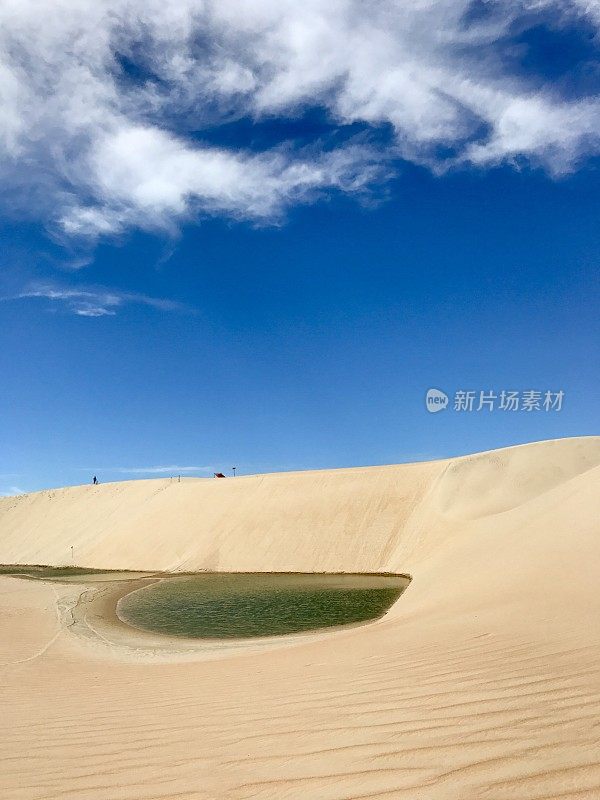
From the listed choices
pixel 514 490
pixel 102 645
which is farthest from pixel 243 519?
pixel 102 645

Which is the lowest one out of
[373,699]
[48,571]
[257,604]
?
[373,699]

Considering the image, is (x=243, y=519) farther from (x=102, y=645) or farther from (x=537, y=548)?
(x=537, y=548)

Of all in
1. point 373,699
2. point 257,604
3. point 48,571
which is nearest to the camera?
point 373,699

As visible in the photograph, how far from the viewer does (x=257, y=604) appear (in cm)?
1870

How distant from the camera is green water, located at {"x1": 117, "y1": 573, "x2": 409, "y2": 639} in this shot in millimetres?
14906

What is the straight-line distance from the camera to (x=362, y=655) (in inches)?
251

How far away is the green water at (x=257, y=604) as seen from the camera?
1491 centimetres

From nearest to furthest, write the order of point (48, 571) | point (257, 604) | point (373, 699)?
point (373, 699)
point (257, 604)
point (48, 571)

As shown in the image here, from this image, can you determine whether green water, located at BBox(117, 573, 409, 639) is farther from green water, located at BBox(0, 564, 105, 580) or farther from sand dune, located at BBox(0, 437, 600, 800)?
green water, located at BBox(0, 564, 105, 580)

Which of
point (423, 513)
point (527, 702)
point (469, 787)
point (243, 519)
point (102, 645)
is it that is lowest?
point (469, 787)

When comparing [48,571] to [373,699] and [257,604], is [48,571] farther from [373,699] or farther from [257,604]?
[373,699]

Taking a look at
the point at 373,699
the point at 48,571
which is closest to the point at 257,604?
the point at 373,699

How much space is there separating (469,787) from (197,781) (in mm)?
1500

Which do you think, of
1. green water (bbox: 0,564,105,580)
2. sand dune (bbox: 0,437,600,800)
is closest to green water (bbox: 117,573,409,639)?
sand dune (bbox: 0,437,600,800)
